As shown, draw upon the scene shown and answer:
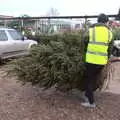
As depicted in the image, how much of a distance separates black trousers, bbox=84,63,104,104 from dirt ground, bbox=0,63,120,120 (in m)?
0.28

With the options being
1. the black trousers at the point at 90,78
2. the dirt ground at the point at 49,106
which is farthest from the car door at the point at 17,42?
the black trousers at the point at 90,78

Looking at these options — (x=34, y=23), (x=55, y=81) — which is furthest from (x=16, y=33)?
(x=55, y=81)

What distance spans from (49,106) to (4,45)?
7957 mm

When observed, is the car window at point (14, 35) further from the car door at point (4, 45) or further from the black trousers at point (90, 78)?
the black trousers at point (90, 78)

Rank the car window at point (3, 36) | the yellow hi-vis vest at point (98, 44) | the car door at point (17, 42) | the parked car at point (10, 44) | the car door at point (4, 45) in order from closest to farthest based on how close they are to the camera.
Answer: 1. the yellow hi-vis vest at point (98, 44)
2. the car door at point (4, 45)
3. the parked car at point (10, 44)
4. the car window at point (3, 36)
5. the car door at point (17, 42)

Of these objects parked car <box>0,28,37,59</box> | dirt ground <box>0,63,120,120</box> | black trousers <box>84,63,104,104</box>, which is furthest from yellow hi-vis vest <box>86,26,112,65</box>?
parked car <box>0,28,37,59</box>

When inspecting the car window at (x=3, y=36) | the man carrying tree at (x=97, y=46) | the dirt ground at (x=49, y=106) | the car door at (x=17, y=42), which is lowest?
the dirt ground at (x=49, y=106)

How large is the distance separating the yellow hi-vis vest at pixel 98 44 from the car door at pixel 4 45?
320 inches

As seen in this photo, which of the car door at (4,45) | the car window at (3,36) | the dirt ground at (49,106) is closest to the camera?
the dirt ground at (49,106)

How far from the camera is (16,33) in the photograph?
50.7 ft

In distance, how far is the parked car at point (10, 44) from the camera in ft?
45.8

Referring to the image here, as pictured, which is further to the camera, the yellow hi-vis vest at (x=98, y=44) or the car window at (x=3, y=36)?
the car window at (x=3, y=36)

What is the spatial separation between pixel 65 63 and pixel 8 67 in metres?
1.32

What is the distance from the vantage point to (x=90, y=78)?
20.9 feet
